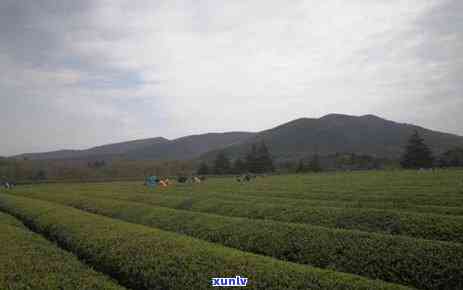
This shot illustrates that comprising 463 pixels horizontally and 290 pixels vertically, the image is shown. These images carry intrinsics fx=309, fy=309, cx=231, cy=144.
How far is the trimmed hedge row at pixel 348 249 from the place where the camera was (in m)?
8.80

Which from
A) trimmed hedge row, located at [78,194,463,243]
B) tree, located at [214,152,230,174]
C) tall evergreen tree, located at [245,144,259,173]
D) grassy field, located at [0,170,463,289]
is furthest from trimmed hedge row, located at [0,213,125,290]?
tall evergreen tree, located at [245,144,259,173]

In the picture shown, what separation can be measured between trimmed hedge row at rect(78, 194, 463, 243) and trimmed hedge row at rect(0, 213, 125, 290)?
10411 millimetres

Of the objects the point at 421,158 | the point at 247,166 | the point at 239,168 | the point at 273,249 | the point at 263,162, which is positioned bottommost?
the point at 273,249

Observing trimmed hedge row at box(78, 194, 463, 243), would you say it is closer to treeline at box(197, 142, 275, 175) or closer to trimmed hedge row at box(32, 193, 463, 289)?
trimmed hedge row at box(32, 193, 463, 289)

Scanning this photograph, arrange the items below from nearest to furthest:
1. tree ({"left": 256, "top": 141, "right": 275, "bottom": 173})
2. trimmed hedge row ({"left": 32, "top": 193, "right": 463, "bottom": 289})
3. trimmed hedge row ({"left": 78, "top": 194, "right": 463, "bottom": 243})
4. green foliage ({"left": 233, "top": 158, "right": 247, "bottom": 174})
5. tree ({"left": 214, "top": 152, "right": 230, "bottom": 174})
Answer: trimmed hedge row ({"left": 32, "top": 193, "right": 463, "bottom": 289}), trimmed hedge row ({"left": 78, "top": 194, "right": 463, "bottom": 243}), tree ({"left": 256, "top": 141, "right": 275, "bottom": 173}), tree ({"left": 214, "top": 152, "right": 230, "bottom": 174}), green foliage ({"left": 233, "top": 158, "right": 247, "bottom": 174})

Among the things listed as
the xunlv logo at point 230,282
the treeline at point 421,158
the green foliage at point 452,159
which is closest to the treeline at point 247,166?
the treeline at point 421,158

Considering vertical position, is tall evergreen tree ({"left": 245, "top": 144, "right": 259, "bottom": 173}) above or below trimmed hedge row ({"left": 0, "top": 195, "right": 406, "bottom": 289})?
above

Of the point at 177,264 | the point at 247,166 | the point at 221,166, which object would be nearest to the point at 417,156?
the point at 247,166

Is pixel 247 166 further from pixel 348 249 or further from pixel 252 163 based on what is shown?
pixel 348 249

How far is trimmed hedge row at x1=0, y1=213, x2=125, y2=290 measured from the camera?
8.14 metres

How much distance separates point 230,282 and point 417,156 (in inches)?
3433

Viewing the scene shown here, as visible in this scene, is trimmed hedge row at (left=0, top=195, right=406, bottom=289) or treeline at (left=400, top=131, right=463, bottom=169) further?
treeline at (left=400, top=131, right=463, bottom=169)

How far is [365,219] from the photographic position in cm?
1465

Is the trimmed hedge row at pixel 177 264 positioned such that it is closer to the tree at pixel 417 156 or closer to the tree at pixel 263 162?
the tree at pixel 263 162
